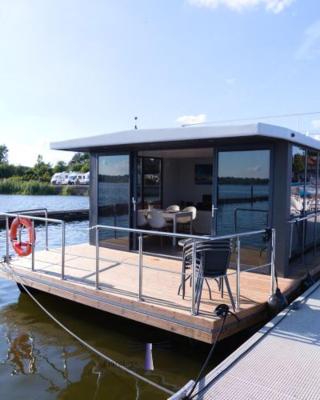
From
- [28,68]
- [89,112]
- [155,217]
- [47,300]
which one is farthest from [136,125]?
[89,112]

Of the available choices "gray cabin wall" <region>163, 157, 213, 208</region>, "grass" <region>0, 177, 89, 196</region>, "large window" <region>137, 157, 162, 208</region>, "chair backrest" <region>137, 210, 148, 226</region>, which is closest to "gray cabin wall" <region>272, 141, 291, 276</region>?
"chair backrest" <region>137, 210, 148, 226</region>

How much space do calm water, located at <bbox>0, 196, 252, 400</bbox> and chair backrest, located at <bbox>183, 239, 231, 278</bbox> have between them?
1.02 metres

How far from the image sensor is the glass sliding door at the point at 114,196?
Answer: 652cm

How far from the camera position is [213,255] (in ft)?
12.2

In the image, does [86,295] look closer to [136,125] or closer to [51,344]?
[51,344]

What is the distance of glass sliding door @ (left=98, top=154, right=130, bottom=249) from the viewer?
6516mm

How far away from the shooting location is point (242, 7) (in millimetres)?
7641

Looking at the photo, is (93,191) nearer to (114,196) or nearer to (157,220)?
(114,196)

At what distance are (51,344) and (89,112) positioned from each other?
11731 mm

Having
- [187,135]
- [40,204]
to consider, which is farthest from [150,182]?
[40,204]

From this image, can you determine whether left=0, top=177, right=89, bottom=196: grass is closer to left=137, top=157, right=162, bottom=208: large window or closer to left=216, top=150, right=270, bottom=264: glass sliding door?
left=137, top=157, right=162, bottom=208: large window

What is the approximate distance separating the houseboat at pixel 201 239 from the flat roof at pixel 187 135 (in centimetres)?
1

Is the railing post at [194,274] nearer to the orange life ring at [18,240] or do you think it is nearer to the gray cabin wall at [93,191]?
the orange life ring at [18,240]

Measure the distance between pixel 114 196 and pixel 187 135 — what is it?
2.18 metres
